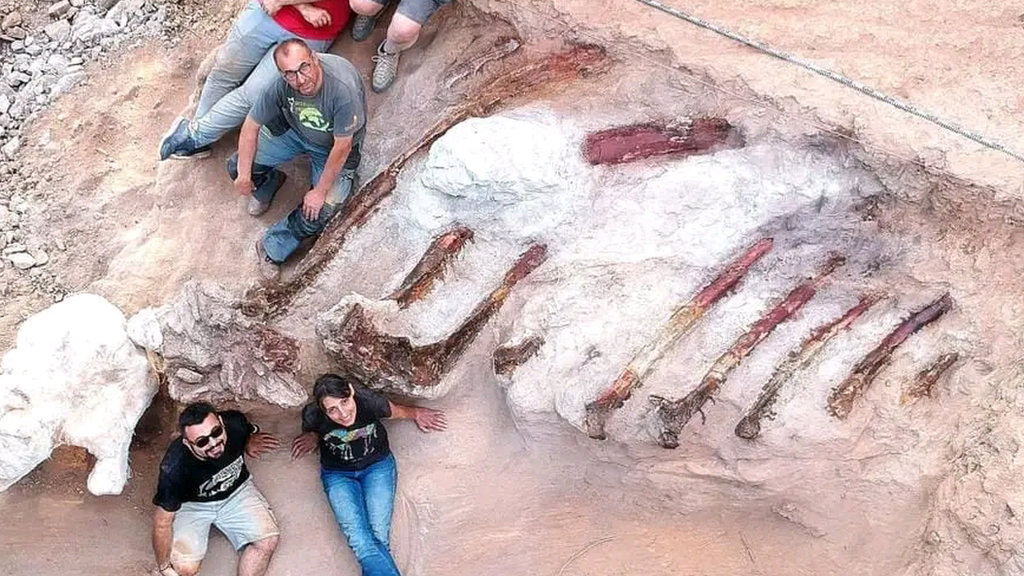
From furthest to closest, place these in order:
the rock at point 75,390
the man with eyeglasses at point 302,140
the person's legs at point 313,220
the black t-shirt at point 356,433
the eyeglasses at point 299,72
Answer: the person's legs at point 313,220
the black t-shirt at point 356,433
the rock at point 75,390
the man with eyeglasses at point 302,140
the eyeglasses at point 299,72

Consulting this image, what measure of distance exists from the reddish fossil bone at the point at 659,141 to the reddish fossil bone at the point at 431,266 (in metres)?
0.59

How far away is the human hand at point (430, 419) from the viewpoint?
3922 mm

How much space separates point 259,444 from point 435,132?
4.77 feet

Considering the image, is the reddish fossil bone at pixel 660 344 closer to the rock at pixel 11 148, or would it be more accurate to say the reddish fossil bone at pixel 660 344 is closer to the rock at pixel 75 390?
the rock at pixel 75 390

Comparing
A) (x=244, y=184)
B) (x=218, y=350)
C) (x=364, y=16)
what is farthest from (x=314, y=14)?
(x=218, y=350)

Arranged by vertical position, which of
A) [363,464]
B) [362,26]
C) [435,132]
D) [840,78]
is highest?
[840,78]

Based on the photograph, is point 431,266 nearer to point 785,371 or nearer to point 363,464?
point 363,464

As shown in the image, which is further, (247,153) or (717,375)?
(247,153)

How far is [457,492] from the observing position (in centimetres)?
396

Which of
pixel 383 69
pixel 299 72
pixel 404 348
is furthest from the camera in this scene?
pixel 383 69

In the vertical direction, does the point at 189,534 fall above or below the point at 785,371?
below

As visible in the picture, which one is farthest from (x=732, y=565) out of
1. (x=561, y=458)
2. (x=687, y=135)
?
(x=687, y=135)

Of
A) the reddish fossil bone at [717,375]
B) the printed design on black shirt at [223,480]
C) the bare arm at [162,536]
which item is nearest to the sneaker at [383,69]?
the printed design on black shirt at [223,480]

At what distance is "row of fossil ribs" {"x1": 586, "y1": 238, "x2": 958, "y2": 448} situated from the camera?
138 inches
